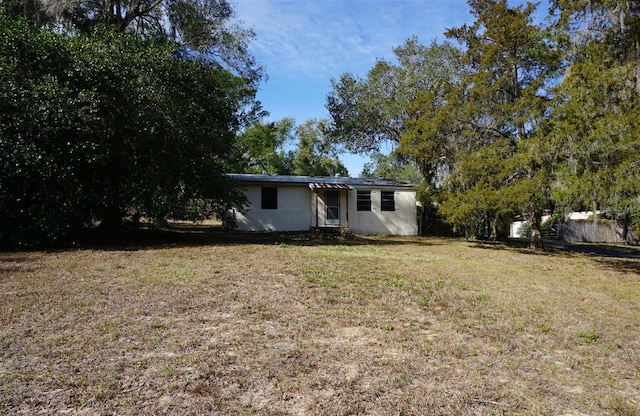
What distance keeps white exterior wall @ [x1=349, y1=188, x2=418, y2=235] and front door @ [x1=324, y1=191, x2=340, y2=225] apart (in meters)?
0.64

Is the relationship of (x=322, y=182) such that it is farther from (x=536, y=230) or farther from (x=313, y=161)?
(x=313, y=161)

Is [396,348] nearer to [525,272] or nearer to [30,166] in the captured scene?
[525,272]

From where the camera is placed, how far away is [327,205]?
59.3 feet

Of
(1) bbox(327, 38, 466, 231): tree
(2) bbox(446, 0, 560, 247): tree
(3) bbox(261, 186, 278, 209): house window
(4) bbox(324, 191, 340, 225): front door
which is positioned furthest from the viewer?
(1) bbox(327, 38, 466, 231): tree

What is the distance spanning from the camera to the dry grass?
276 centimetres

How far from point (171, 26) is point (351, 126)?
10.7 metres

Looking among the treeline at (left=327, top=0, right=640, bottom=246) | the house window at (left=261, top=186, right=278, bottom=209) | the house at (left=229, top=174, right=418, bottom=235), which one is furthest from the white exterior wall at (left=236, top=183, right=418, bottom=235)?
the treeline at (left=327, top=0, right=640, bottom=246)

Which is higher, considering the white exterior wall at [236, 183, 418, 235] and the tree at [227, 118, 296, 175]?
the tree at [227, 118, 296, 175]

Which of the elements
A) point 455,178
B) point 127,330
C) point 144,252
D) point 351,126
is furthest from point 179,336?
point 351,126

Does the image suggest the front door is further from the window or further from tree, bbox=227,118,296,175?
tree, bbox=227,118,296,175

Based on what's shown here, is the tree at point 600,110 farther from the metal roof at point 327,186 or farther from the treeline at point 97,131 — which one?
the treeline at point 97,131

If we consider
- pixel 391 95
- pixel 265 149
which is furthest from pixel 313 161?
pixel 391 95

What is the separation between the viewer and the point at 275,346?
3.74 m

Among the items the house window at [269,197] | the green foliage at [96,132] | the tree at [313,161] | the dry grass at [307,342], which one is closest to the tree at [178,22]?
the green foliage at [96,132]
